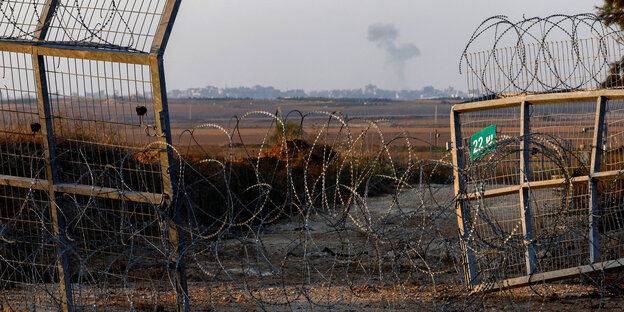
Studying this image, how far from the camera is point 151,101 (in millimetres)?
6383

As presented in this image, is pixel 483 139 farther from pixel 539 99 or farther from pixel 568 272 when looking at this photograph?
pixel 568 272

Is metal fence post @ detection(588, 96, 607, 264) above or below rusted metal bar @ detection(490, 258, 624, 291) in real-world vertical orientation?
above

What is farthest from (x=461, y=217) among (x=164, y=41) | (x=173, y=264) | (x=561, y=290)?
(x=164, y=41)

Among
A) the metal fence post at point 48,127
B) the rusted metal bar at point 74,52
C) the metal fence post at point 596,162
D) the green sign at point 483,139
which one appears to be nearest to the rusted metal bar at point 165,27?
the rusted metal bar at point 74,52

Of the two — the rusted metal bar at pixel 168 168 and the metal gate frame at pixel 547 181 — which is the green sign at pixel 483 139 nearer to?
the metal gate frame at pixel 547 181

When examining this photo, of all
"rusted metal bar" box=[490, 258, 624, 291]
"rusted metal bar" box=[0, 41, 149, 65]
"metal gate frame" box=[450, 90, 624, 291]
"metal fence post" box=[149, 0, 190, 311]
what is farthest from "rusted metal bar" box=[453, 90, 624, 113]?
"rusted metal bar" box=[0, 41, 149, 65]

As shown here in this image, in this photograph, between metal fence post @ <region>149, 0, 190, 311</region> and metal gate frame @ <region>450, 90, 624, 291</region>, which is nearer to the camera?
metal fence post @ <region>149, 0, 190, 311</region>

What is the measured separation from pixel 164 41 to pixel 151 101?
21.0 inches

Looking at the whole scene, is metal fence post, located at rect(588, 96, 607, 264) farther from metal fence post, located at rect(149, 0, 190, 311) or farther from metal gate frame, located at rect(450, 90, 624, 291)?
metal fence post, located at rect(149, 0, 190, 311)

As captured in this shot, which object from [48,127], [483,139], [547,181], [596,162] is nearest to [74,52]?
[48,127]

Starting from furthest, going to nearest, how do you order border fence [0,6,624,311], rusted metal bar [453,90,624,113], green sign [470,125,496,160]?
green sign [470,125,496,160] → rusted metal bar [453,90,624,113] → border fence [0,6,624,311]

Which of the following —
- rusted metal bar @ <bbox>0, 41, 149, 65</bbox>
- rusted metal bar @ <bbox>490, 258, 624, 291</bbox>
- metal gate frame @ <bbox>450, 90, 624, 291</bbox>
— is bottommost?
rusted metal bar @ <bbox>490, 258, 624, 291</bbox>

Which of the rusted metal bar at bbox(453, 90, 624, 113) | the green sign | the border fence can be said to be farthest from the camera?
the green sign

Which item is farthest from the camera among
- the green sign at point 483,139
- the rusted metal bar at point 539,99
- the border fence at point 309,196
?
the green sign at point 483,139
